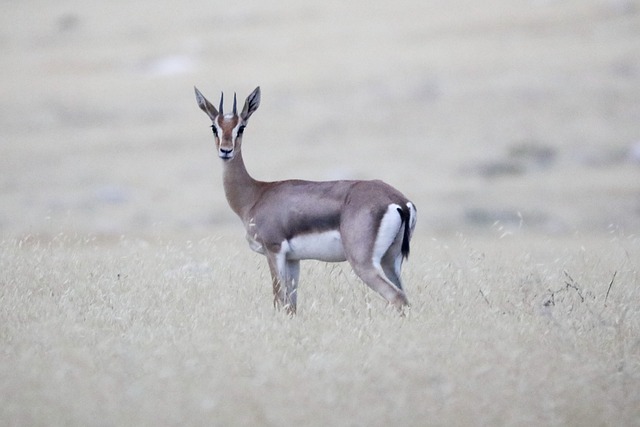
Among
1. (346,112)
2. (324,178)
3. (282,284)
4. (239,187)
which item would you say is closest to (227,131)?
(239,187)

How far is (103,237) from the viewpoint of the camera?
17656 mm

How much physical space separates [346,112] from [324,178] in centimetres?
829

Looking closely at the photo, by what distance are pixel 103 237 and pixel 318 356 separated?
1064cm

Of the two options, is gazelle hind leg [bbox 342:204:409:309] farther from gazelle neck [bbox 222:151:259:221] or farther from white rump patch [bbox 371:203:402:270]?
gazelle neck [bbox 222:151:259:221]

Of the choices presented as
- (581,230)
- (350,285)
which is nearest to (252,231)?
(350,285)

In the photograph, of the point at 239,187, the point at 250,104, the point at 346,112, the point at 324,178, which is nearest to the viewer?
the point at 239,187

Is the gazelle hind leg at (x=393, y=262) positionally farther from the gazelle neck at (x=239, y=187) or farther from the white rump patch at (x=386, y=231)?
the gazelle neck at (x=239, y=187)

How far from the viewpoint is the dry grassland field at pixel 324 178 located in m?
6.96

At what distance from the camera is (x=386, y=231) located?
361 inches

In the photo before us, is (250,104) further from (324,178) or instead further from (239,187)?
(324,178)

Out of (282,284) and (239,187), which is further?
(239,187)

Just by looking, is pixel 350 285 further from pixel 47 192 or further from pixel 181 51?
pixel 181 51

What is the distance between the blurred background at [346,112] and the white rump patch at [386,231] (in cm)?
1134

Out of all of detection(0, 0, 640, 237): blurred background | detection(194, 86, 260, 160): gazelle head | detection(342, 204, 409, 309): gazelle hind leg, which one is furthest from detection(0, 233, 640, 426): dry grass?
detection(0, 0, 640, 237): blurred background
